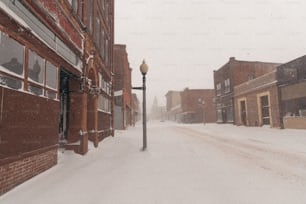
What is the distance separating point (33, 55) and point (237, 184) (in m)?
5.69

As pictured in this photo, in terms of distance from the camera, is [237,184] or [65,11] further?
[65,11]

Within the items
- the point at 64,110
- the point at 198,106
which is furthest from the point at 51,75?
the point at 198,106

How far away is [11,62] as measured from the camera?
467 cm

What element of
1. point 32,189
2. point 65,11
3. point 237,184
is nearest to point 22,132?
point 32,189

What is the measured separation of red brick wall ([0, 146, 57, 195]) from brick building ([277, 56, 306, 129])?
21.3 meters

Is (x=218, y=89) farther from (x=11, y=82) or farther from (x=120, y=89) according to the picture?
→ (x=11, y=82)

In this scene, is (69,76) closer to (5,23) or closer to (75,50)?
(75,50)

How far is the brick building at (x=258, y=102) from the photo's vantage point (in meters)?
23.9

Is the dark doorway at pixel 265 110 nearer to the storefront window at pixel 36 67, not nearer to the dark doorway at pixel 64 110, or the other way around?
the dark doorway at pixel 64 110

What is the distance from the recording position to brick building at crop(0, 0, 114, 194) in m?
4.42

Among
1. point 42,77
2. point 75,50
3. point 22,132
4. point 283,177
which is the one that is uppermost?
point 75,50

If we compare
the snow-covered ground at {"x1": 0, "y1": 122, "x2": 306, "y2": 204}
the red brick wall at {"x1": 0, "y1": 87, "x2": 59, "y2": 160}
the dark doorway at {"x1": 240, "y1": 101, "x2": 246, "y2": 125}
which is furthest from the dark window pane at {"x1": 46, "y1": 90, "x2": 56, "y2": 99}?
the dark doorway at {"x1": 240, "y1": 101, "x2": 246, "y2": 125}

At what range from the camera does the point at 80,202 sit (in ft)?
12.9

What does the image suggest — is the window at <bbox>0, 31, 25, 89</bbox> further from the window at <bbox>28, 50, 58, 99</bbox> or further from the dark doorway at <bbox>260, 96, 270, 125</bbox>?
the dark doorway at <bbox>260, 96, 270, 125</bbox>
